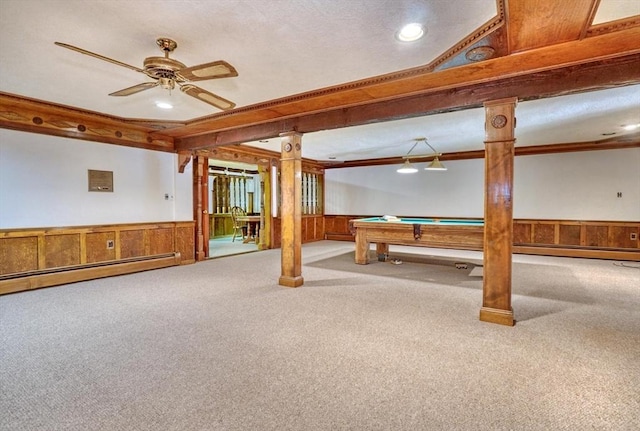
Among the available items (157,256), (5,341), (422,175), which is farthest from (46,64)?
(422,175)

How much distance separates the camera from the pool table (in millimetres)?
5086

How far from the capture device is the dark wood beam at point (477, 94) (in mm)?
2777

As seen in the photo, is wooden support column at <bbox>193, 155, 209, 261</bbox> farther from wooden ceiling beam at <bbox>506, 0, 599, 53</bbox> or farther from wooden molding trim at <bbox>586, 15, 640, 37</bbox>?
wooden molding trim at <bbox>586, 15, 640, 37</bbox>

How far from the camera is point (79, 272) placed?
4.87 metres

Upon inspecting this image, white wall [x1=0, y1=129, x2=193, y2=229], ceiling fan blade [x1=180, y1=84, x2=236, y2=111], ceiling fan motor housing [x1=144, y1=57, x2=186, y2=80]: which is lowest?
white wall [x1=0, y1=129, x2=193, y2=229]

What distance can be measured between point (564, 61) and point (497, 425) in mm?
2996

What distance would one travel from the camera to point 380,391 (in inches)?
80.0

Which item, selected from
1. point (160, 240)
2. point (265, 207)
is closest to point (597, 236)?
point (265, 207)

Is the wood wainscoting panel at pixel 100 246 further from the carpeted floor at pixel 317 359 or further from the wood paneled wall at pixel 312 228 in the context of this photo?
the wood paneled wall at pixel 312 228

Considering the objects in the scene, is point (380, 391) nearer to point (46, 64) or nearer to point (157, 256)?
point (46, 64)

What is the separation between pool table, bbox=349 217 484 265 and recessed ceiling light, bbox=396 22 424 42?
3.46 meters

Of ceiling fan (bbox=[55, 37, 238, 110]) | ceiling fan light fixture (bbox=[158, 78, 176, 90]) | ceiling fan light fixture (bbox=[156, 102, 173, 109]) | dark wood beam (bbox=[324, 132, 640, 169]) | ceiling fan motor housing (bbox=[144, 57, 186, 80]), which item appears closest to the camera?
ceiling fan (bbox=[55, 37, 238, 110])

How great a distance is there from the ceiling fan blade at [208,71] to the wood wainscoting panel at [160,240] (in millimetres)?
4038

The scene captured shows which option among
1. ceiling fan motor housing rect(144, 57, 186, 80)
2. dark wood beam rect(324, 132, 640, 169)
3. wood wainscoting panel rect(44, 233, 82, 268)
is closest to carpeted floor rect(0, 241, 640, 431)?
wood wainscoting panel rect(44, 233, 82, 268)
